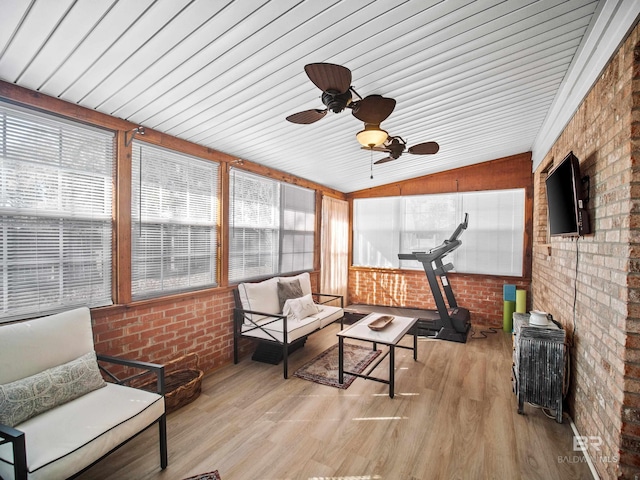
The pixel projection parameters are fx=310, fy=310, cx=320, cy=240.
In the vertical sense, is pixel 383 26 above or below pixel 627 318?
above

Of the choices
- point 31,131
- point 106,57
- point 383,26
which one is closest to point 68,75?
point 106,57

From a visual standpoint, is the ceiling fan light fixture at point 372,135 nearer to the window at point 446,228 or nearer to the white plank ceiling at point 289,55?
the white plank ceiling at point 289,55

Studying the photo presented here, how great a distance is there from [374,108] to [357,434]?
2.34 m

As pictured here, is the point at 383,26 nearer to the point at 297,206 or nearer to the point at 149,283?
the point at 149,283

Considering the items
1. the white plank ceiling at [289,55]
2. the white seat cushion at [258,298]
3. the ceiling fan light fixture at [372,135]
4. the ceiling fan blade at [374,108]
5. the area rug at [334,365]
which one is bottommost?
the area rug at [334,365]

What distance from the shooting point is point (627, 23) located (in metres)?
1.63

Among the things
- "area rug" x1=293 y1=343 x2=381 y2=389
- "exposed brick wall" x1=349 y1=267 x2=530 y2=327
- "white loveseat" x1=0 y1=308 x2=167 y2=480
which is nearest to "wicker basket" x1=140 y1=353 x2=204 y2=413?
"white loveseat" x1=0 y1=308 x2=167 y2=480

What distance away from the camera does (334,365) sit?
355 cm

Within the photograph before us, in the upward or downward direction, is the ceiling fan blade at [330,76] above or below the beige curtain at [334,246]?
above

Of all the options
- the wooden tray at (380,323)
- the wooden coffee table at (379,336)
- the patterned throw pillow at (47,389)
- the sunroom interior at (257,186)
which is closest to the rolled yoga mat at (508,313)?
the sunroom interior at (257,186)

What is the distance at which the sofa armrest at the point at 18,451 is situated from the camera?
1304 millimetres

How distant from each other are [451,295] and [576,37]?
375 centimetres

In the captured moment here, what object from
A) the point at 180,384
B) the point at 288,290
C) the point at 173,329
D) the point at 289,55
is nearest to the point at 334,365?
the point at 288,290

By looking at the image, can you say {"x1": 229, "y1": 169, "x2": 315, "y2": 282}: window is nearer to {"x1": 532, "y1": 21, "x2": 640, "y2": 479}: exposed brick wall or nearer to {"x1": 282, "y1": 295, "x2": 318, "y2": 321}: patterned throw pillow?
{"x1": 282, "y1": 295, "x2": 318, "y2": 321}: patterned throw pillow
